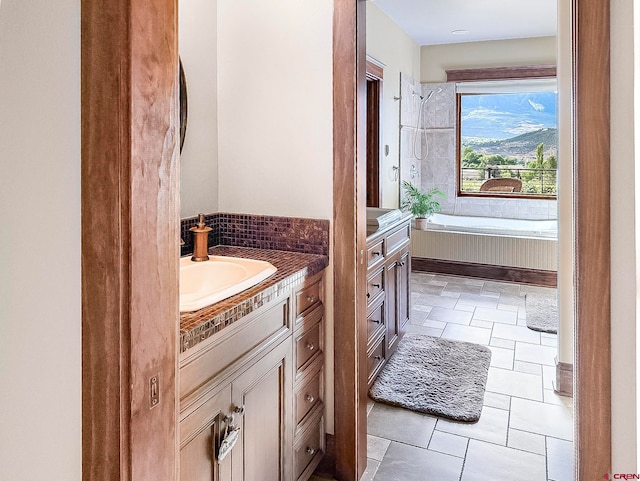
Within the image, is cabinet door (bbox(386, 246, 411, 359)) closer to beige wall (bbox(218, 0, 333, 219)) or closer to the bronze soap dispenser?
beige wall (bbox(218, 0, 333, 219))

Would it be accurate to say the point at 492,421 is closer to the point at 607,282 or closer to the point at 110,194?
the point at 607,282

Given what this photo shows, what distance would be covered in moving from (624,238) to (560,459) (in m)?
1.49

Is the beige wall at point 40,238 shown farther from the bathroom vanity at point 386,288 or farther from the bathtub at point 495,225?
the bathtub at point 495,225

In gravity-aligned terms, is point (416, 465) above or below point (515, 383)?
below

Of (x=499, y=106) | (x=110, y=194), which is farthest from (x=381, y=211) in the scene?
(x=499, y=106)

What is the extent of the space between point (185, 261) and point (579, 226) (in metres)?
1.34

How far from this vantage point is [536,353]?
3.42 m

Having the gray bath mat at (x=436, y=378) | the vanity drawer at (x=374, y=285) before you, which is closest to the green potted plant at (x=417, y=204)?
the gray bath mat at (x=436, y=378)

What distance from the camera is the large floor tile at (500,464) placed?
205 centimetres

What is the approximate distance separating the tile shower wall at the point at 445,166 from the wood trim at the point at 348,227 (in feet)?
13.1

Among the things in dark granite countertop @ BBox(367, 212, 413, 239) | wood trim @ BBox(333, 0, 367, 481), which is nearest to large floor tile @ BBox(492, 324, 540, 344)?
dark granite countertop @ BBox(367, 212, 413, 239)

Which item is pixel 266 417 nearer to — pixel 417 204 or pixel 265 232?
pixel 265 232

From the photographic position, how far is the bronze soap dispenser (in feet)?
6.13

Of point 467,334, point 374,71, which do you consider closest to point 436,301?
point 467,334
